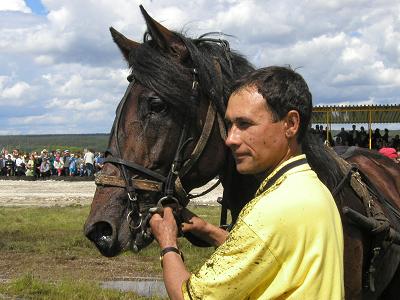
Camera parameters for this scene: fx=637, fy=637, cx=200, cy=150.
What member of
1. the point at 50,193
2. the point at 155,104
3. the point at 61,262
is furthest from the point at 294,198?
Answer: the point at 50,193

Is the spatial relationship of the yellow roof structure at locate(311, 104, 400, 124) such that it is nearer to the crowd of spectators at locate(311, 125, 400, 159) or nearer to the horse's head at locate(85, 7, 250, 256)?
the crowd of spectators at locate(311, 125, 400, 159)

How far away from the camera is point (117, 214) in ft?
11.2

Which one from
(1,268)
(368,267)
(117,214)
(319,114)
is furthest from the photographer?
(319,114)

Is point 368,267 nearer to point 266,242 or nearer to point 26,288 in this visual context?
point 266,242

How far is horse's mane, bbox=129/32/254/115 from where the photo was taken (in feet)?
12.1

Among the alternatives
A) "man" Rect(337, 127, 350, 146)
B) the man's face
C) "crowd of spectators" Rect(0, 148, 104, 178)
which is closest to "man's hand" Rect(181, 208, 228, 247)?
the man's face

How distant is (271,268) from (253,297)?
13 centimetres

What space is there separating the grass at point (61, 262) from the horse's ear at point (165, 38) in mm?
4950

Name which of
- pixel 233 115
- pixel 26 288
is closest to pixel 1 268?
→ pixel 26 288

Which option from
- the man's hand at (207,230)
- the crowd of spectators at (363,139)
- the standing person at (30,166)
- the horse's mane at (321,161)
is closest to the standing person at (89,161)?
the standing person at (30,166)

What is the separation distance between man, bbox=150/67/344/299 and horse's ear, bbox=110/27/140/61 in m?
1.82

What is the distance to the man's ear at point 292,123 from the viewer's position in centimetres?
222

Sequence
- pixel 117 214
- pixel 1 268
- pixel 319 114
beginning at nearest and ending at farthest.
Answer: pixel 117 214 < pixel 1 268 < pixel 319 114

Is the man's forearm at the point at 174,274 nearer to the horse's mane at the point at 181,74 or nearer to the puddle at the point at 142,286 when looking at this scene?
the horse's mane at the point at 181,74
